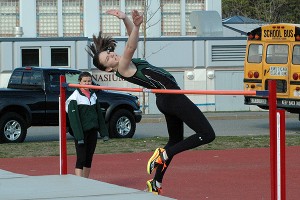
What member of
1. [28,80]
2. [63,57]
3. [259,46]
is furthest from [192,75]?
[28,80]

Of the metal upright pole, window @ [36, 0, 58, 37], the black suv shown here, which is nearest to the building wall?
window @ [36, 0, 58, 37]

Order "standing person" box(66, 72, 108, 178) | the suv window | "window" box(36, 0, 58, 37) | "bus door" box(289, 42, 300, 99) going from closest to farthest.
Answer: "standing person" box(66, 72, 108, 178) → the suv window → "bus door" box(289, 42, 300, 99) → "window" box(36, 0, 58, 37)

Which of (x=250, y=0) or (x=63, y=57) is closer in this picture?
(x=63, y=57)

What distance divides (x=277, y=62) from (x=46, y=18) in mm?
21262

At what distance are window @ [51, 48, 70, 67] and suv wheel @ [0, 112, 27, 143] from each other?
19.1 metres

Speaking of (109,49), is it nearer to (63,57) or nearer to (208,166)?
(208,166)

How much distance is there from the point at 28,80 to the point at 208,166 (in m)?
8.34

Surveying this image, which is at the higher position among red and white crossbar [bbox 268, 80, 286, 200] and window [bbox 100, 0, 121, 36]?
window [bbox 100, 0, 121, 36]

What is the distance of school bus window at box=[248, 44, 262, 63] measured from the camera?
2902cm

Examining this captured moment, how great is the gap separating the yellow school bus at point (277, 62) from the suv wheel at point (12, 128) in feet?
22.5

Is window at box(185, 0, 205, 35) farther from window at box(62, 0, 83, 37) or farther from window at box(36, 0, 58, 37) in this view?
window at box(36, 0, 58, 37)

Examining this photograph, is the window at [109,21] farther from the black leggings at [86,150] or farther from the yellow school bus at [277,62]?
the black leggings at [86,150]

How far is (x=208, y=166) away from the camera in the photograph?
16688 millimetres

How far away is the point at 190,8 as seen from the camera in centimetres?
5006
